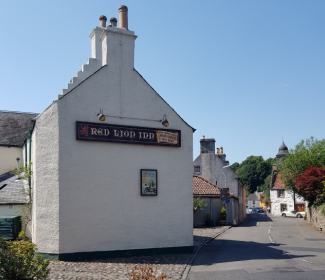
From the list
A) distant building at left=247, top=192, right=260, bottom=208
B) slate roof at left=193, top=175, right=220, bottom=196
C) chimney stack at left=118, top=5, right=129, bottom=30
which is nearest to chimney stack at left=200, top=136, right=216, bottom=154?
slate roof at left=193, top=175, right=220, bottom=196

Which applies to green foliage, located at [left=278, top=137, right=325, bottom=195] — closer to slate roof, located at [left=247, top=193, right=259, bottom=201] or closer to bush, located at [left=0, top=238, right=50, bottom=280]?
bush, located at [left=0, top=238, right=50, bottom=280]

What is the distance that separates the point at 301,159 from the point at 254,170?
6704cm

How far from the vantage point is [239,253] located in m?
16.2

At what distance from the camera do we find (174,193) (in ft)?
51.6

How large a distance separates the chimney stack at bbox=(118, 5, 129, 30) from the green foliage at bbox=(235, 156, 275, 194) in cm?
10024

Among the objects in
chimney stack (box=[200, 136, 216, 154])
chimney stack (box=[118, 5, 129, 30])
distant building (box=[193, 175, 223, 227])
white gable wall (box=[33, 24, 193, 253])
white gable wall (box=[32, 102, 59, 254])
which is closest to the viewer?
white gable wall (box=[32, 102, 59, 254])

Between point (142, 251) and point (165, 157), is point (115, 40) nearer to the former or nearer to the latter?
point (165, 157)

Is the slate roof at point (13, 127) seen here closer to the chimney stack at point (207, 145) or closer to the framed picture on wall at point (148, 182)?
the framed picture on wall at point (148, 182)

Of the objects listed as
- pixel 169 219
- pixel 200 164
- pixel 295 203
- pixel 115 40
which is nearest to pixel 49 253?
pixel 169 219

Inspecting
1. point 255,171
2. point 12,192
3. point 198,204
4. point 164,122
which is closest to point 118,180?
point 164,122

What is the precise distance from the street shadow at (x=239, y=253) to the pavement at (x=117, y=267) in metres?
0.75

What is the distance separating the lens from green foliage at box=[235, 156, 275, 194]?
11231 cm

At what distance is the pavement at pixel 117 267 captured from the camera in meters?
11.1

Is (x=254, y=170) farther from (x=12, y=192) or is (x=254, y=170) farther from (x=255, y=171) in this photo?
(x=12, y=192)
